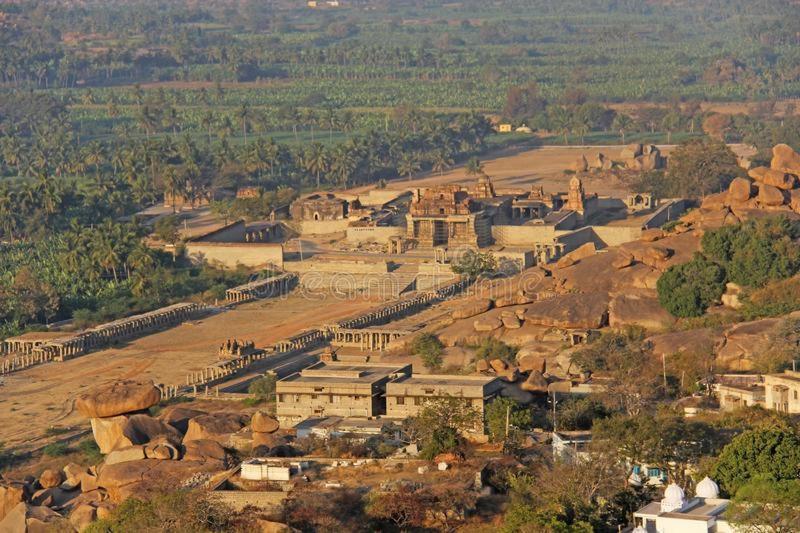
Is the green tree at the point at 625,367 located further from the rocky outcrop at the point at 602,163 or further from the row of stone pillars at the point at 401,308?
the rocky outcrop at the point at 602,163

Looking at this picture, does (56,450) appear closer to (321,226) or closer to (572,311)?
(572,311)

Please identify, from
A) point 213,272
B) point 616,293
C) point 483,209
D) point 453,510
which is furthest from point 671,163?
point 453,510

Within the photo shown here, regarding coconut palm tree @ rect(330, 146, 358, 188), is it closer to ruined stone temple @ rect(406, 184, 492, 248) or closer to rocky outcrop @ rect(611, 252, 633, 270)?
ruined stone temple @ rect(406, 184, 492, 248)

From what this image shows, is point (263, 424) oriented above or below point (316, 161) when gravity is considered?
above

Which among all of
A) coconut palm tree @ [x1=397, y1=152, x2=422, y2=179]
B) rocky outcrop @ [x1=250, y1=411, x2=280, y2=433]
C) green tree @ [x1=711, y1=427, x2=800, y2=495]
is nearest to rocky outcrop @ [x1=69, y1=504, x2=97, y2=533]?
rocky outcrop @ [x1=250, y1=411, x2=280, y2=433]

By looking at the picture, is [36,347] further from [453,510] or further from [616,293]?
[453,510]

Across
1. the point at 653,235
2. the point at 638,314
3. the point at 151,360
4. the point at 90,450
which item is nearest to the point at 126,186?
the point at 151,360
